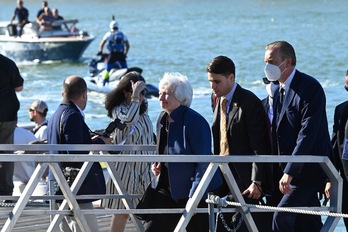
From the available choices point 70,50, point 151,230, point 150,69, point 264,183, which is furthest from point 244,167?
point 70,50

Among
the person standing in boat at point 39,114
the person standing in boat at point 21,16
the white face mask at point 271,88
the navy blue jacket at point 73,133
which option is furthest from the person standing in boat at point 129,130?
the person standing in boat at point 21,16

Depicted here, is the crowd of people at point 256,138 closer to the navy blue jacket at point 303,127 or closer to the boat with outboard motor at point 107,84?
the navy blue jacket at point 303,127

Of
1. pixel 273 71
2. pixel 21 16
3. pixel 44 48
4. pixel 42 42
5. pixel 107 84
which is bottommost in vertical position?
pixel 44 48

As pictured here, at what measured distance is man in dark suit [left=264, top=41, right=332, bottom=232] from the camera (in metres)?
6.24

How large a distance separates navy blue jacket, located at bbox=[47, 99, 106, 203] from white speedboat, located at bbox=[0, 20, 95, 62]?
93.5 ft

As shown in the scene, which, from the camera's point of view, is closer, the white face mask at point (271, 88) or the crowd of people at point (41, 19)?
the white face mask at point (271, 88)

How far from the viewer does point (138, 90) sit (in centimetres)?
746

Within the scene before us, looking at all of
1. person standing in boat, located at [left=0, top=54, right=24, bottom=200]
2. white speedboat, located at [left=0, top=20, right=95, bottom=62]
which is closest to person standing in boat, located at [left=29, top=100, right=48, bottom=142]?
person standing in boat, located at [left=0, top=54, right=24, bottom=200]

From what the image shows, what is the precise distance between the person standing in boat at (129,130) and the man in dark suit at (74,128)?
0.32 meters

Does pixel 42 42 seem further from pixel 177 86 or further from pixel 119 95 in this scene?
pixel 177 86

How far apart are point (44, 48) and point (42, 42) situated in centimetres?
34

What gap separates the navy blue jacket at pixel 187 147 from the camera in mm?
6227

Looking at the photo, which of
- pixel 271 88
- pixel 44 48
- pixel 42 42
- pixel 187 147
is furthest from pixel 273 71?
pixel 44 48

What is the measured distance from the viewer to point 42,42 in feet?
118
